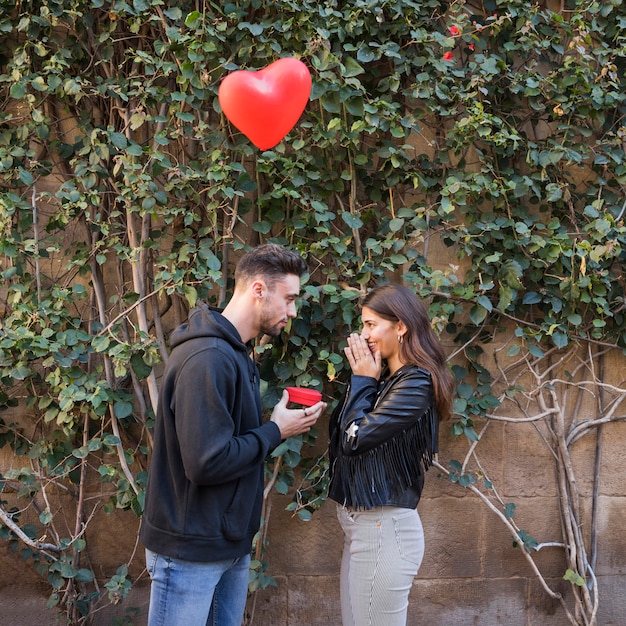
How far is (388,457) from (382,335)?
0.44 metres

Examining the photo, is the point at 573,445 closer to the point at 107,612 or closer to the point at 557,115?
the point at 557,115

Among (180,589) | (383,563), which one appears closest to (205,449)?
(180,589)

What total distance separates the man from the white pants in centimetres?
39

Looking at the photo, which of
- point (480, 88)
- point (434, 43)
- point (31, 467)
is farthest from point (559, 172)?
point (31, 467)

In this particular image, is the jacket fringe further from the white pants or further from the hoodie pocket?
the hoodie pocket

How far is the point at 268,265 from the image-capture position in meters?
2.18

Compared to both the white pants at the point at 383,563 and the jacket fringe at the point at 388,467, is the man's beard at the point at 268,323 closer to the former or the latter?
the jacket fringe at the point at 388,467

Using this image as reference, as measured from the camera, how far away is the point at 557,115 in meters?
3.31

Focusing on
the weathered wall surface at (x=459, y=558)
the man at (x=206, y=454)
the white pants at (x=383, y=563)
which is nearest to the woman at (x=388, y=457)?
the white pants at (x=383, y=563)

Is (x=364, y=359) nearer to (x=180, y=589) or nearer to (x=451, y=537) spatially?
(x=180, y=589)

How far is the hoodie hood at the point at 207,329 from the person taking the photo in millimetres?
2039

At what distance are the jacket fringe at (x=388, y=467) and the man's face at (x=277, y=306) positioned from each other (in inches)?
21.1

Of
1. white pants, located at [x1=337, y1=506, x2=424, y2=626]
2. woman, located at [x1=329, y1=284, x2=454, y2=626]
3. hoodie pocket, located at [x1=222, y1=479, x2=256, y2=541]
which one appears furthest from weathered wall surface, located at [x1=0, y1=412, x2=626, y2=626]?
hoodie pocket, located at [x1=222, y1=479, x2=256, y2=541]

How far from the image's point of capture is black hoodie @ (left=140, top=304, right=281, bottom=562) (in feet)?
6.21
